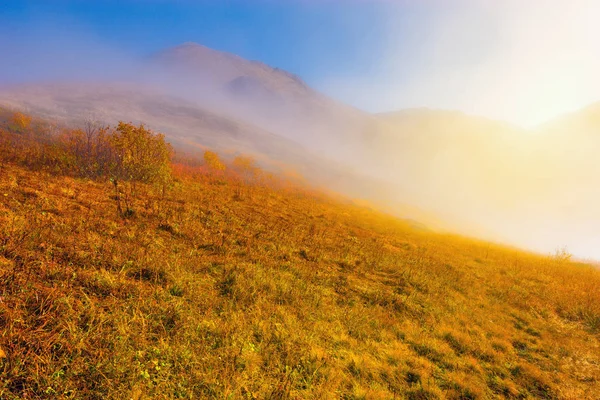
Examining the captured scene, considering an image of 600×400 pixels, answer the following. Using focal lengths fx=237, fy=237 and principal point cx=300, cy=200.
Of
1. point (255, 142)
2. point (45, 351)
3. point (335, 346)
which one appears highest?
point (255, 142)

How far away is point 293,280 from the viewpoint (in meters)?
9.43

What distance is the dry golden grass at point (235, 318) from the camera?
427 centimetres

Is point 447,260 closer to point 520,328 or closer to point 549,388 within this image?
point 520,328

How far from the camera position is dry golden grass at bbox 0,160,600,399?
4.27 metres

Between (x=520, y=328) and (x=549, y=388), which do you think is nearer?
(x=549, y=388)

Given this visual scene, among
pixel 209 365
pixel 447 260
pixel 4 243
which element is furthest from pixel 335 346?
pixel 447 260

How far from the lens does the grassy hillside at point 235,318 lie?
4270 millimetres

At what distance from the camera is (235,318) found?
6250 millimetres

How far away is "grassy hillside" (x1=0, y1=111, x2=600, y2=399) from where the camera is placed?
4.27 metres

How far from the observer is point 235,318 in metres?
6.25

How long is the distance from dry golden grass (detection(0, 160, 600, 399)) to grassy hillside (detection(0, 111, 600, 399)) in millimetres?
42

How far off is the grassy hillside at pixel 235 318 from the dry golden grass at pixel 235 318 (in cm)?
4

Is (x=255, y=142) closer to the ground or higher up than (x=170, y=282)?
higher up

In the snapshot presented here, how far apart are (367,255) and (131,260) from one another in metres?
12.6
